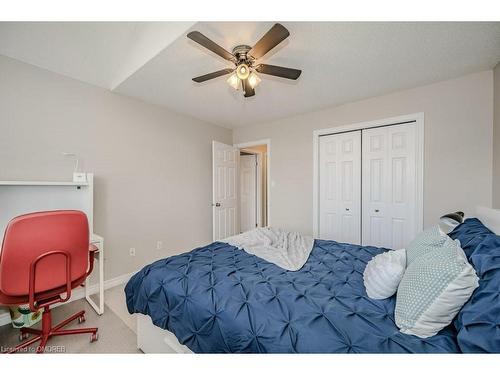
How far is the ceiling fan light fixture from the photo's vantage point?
5.32 ft

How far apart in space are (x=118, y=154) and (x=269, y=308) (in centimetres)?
256

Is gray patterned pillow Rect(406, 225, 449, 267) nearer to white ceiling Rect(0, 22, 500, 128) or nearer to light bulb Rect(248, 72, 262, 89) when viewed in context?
white ceiling Rect(0, 22, 500, 128)

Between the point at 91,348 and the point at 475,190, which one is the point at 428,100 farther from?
the point at 91,348

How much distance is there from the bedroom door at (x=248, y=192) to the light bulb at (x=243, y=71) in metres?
3.42

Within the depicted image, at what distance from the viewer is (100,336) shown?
5.49 ft

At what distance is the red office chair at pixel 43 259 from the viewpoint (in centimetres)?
123

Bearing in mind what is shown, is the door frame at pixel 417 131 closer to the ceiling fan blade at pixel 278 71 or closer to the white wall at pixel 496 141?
the white wall at pixel 496 141

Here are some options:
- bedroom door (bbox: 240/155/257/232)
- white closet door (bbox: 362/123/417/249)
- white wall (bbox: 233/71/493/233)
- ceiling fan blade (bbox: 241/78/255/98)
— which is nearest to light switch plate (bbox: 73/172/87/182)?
ceiling fan blade (bbox: 241/78/255/98)

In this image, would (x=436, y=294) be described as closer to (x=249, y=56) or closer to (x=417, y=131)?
(x=249, y=56)

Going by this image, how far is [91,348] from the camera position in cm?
155

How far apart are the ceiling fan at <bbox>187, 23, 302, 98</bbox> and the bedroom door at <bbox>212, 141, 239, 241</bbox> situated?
173 centimetres

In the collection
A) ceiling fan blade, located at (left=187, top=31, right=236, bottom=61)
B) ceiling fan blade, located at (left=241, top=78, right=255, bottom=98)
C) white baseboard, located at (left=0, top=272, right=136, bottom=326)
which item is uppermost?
ceiling fan blade, located at (left=187, top=31, right=236, bottom=61)

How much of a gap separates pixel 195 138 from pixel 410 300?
3331 millimetres

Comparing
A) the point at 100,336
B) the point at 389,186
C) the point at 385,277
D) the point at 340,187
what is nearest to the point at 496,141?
the point at 389,186
